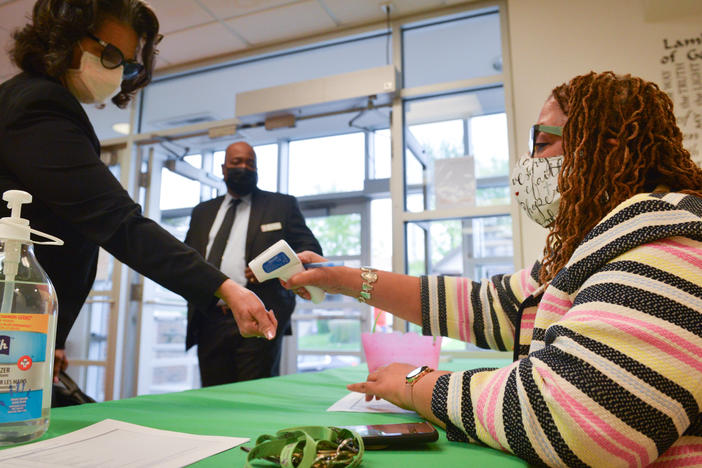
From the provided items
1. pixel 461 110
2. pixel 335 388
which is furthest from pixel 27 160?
pixel 461 110

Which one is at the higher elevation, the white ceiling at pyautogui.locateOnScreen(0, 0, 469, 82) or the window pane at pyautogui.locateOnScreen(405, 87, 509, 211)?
the white ceiling at pyautogui.locateOnScreen(0, 0, 469, 82)

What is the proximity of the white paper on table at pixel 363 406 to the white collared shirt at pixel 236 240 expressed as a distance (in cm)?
144

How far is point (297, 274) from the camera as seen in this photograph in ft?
3.64

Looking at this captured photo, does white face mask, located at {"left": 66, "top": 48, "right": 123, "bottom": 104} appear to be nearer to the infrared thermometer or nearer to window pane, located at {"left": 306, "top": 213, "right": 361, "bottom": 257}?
the infrared thermometer

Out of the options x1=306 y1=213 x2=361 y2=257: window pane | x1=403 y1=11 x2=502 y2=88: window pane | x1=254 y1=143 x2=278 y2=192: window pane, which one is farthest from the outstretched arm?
x1=254 y1=143 x2=278 y2=192: window pane

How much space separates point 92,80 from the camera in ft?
3.87

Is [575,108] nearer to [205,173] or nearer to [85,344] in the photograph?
[205,173]

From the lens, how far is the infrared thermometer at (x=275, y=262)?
3.29 feet

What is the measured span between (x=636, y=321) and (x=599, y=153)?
1.07 feet

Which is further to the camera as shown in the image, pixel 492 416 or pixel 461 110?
pixel 461 110

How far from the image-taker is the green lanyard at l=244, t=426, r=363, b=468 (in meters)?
0.43

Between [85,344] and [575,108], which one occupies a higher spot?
[575,108]

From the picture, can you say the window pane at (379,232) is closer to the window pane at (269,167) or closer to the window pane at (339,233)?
the window pane at (339,233)

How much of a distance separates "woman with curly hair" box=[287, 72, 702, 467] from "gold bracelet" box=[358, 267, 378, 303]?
0.39 meters
